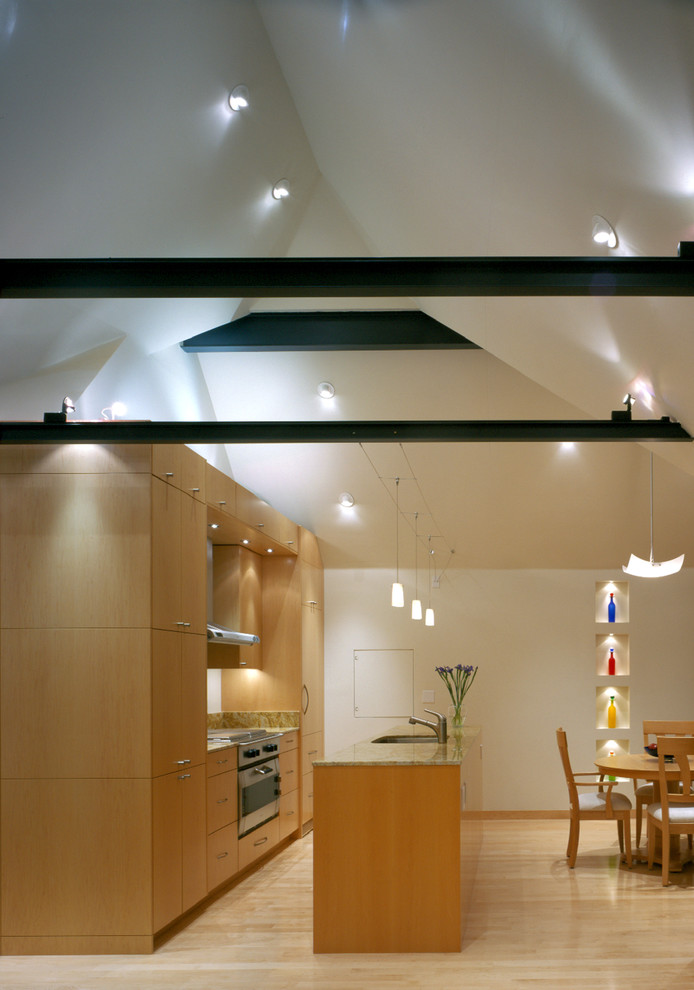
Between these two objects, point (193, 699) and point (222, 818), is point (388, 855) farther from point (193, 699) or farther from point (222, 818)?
point (222, 818)

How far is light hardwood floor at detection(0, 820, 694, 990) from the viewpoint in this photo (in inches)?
173

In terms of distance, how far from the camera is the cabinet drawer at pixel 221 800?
5.86 m

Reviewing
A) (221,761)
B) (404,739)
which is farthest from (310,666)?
(221,761)

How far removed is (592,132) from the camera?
362cm

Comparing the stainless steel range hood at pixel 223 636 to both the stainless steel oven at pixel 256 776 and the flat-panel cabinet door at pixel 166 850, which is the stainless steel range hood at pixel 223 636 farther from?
the flat-panel cabinet door at pixel 166 850

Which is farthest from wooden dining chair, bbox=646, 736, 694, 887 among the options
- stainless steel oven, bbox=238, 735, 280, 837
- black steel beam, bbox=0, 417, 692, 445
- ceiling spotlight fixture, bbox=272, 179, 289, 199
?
ceiling spotlight fixture, bbox=272, 179, 289, 199

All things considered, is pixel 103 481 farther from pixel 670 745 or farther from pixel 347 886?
pixel 670 745

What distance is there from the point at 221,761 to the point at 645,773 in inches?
107

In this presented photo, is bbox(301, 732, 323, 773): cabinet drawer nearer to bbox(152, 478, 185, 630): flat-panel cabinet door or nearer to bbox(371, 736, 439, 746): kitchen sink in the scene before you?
bbox(371, 736, 439, 746): kitchen sink

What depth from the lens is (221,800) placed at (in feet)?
20.0

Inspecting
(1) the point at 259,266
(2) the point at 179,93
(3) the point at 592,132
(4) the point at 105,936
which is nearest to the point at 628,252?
(3) the point at 592,132

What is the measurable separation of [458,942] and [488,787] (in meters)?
4.75

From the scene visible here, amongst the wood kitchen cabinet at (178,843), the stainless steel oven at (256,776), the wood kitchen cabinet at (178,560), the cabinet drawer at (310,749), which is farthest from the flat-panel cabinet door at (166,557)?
the cabinet drawer at (310,749)

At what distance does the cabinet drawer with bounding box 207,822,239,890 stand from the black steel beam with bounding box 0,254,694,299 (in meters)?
3.56
